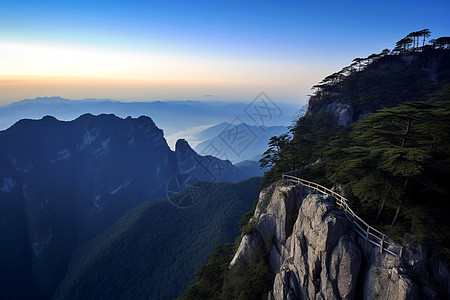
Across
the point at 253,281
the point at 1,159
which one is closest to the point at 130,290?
the point at 253,281

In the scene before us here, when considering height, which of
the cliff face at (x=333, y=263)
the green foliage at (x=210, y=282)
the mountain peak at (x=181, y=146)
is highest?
the cliff face at (x=333, y=263)

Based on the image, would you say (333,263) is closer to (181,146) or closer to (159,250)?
(159,250)

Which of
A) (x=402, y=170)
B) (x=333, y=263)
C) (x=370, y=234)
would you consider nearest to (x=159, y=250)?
(x=333, y=263)

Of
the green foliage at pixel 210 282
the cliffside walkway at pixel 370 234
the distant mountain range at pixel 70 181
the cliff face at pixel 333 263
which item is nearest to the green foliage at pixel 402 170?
the cliffside walkway at pixel 370 234

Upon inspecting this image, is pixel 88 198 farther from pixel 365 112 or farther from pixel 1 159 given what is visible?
pixel 365 112

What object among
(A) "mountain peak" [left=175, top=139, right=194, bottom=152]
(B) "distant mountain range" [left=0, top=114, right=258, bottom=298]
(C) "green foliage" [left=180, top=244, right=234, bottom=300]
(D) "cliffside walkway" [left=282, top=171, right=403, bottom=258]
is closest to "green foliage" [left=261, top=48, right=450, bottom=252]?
(D) "cliffside walkway" [left=282, top=171, right=403, bottom=258]

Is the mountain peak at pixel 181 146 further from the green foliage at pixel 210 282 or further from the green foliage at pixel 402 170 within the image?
the green foliage at pixel 402 170
